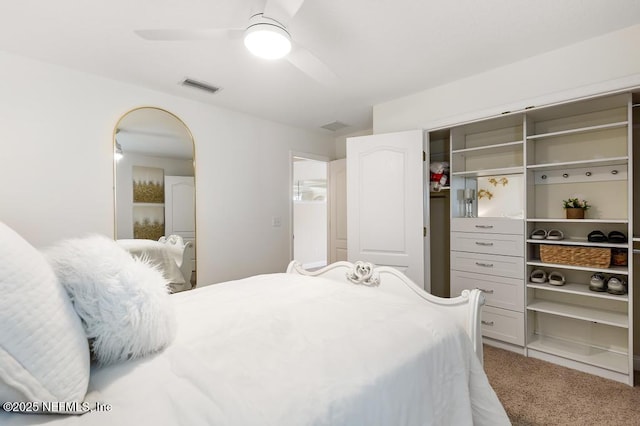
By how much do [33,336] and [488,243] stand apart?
3.04m

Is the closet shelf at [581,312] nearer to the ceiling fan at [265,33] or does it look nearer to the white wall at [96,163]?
the ceiling fan at [265,33]

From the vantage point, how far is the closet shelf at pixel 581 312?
2.21m

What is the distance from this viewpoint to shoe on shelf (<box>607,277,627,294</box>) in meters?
2.21

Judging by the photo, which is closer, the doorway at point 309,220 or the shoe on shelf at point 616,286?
the shoe on shelf at point 616,286

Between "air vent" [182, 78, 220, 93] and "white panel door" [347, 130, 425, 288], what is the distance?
1.48 m

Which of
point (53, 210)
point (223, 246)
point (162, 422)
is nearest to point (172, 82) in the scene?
point (53, 210)

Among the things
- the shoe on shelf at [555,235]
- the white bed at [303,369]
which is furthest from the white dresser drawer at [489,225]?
the white bed at [303,369]

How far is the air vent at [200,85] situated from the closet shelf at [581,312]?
135 inches

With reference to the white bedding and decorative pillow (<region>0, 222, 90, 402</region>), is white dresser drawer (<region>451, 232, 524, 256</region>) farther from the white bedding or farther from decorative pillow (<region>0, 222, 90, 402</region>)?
decorative pillow (<region>0, 222, 90, 402</region>)

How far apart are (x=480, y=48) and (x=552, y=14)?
1.45 feet

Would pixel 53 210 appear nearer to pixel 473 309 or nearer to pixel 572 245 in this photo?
pixel 473 309

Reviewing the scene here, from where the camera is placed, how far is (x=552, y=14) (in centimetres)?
182

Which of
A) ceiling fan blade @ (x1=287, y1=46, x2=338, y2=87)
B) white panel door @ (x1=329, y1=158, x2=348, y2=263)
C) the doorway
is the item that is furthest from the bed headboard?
the doorway

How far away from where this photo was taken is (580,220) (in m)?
2.33
